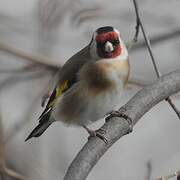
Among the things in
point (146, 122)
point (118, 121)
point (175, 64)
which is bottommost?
point (146, 122)

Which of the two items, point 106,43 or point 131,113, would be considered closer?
point 131,113

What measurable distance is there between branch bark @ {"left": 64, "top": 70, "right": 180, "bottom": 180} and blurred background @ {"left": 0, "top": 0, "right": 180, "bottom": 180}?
0.43m

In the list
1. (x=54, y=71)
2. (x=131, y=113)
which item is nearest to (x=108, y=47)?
(x=131, y=113)

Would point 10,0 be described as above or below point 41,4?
below

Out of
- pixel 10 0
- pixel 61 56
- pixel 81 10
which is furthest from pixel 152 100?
pixel 10 0

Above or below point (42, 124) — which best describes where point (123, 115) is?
above

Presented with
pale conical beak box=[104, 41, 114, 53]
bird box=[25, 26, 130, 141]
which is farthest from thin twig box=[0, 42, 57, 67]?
pale conical beak box=[104, 41, 114, 53]

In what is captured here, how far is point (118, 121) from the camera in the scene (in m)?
1.74

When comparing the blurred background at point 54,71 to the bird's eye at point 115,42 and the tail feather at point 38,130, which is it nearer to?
the tail feather at point 38,130

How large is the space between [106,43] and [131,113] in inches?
10.6

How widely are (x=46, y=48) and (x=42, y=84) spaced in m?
0.26

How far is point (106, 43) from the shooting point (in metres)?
1.94

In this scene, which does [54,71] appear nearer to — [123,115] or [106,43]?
[106,43]

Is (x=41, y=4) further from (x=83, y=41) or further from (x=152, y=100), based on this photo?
(x=83, y=41)
